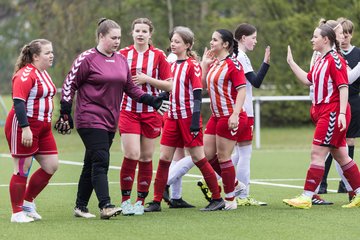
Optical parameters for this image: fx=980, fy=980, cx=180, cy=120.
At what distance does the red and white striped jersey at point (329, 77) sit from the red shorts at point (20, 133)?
2.95 metres

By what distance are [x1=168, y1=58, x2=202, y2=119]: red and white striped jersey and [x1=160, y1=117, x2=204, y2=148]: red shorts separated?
0.07 meters

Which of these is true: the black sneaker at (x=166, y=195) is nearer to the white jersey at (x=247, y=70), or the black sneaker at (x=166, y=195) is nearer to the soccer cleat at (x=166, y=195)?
the soccer cleat at (x=166, y=195)

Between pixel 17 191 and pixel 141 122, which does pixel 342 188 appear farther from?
pixel 17 191

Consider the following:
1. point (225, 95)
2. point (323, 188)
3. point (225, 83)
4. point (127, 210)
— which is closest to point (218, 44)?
point (225, 83)

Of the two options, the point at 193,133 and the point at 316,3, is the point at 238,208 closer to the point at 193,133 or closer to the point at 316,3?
the point at 193,133

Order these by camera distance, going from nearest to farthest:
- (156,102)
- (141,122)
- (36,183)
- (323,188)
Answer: (156,102) → (36,183) → (141,122) → (323,188)

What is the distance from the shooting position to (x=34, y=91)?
9828 millimetres

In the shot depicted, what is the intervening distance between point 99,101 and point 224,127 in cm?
152

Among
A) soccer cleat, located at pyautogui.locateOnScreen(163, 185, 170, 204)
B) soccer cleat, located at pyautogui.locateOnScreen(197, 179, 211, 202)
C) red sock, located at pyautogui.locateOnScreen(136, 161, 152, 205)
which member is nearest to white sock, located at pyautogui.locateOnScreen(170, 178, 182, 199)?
soccer cleat, located at pyautogui.locateOnScreen(163, 185, 170, 204)

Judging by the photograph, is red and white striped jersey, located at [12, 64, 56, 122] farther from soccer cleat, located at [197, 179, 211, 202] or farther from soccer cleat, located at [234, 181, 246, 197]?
soccer cleat, located at [234, 181, 246, 197]

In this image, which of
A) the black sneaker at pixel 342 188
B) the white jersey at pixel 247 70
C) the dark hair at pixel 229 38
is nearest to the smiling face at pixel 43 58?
the dark hair at pixel 229 38

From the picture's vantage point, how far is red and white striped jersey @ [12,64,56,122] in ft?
31.9

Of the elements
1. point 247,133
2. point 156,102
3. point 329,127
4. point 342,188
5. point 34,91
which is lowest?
point 342,188

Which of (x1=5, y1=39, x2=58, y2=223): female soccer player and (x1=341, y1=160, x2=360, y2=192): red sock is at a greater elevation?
(x1=5, y1=39, x2=58, y2=223): female soccer player
